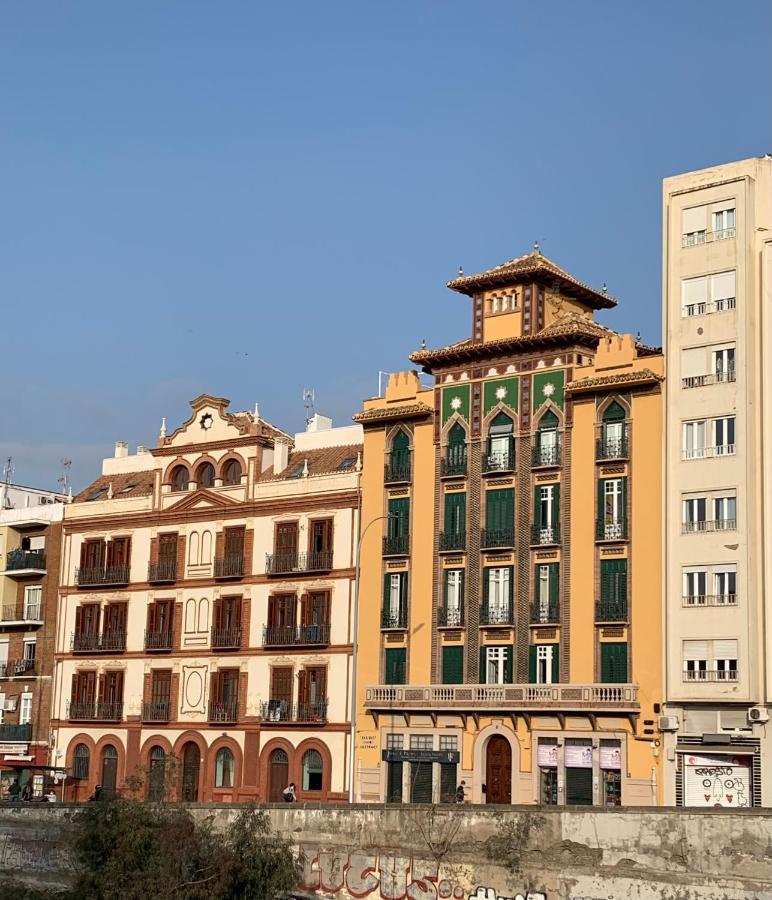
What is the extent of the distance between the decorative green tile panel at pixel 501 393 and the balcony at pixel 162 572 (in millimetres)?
20195

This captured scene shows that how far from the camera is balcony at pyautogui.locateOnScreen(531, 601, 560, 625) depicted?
229 feet

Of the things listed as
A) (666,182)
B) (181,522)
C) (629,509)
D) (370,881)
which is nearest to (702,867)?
(370,881)

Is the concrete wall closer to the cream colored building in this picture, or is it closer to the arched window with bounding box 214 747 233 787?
the cream colored building

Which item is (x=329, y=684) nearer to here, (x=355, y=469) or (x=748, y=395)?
(x=355, y=469)

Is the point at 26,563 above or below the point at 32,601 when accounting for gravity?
above

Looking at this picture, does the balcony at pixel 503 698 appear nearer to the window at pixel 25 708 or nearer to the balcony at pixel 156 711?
the balcony at pixel 156 711

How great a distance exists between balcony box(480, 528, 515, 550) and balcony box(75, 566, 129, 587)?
23.1 metres

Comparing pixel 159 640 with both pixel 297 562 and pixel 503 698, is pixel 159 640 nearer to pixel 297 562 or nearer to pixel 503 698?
pixel 297 562

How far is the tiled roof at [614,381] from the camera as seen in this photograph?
68.9 meters

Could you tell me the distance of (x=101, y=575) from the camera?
3469 inches

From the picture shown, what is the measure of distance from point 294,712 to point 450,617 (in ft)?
32.4

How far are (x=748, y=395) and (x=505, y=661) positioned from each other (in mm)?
15695

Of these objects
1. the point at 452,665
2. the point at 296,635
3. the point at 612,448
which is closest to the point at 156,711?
the point at 296,635

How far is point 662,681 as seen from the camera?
66.4 m
